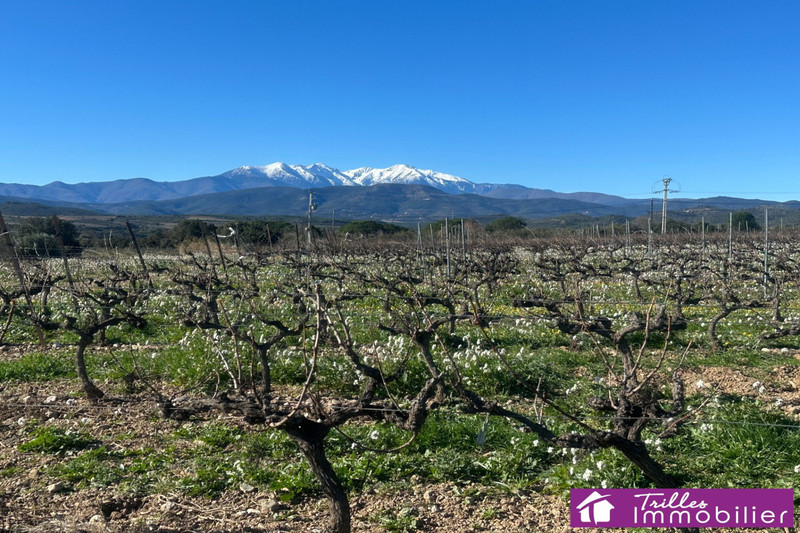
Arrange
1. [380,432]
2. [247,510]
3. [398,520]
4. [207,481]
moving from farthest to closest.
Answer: [380,432] < [207,481] < [247,510] < [398,520]

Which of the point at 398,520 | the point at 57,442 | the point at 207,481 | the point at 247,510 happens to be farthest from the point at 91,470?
the point at 398,520

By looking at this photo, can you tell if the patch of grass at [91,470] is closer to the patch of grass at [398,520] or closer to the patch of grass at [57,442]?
the patch of grass at [57,442]

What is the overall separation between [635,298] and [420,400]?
38.9ft

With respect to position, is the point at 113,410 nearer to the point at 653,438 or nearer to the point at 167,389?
the point at 167,389

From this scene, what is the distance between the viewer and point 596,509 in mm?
4078

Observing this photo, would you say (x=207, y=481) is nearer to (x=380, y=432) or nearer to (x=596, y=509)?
(x=380, y=432)

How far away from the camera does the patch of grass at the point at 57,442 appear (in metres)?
5.97

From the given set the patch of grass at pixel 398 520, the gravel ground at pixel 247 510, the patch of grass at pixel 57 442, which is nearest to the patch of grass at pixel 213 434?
the patch of grass at pixel 57 442

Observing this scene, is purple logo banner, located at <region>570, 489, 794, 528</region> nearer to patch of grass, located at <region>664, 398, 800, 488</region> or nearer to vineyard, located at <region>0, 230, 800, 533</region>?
vineyard, located at <region>0, 230, 800, 533</region>

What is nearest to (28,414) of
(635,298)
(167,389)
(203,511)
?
(167,389)

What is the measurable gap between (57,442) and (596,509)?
17.0 feet

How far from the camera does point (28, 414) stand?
23.4 feet

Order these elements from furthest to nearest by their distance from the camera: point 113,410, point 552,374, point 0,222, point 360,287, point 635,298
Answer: point 360,287 → point 635,298 → point 0,222 → point 552,374 → point 113,410

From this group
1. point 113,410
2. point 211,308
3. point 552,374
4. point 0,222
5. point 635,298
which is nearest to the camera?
point 113,410
